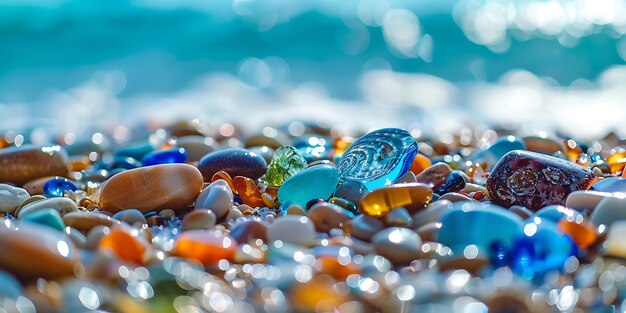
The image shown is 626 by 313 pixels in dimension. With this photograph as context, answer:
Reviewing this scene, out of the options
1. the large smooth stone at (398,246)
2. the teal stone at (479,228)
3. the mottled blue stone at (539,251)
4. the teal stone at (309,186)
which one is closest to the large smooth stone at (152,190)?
the teal stone at (309,186)

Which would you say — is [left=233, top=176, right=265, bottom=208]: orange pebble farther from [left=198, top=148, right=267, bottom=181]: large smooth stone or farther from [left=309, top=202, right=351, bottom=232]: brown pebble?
[left=309, top=202, right=351, bottom=232]: brown pebble

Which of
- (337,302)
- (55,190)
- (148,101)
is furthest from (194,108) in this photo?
(337,302)

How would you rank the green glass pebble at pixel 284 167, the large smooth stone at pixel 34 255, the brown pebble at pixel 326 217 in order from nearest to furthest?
the large smooth stone at pixel 34 255, the brown pebble at pixel 326 217, the green glass pebble at pixel 284 167

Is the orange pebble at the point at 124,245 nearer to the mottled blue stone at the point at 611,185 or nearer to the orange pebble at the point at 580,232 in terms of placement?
the orange pebble at the point at 580,232

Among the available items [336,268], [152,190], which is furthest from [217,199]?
[336,268]

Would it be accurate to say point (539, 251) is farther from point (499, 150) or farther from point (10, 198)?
point (10, 198)

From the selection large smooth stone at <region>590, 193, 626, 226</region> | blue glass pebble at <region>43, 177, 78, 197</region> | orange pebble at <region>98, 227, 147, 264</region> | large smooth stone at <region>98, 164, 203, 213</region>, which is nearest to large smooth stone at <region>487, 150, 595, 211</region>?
large smooth stone at <region>590, 193, 626, 226</region>

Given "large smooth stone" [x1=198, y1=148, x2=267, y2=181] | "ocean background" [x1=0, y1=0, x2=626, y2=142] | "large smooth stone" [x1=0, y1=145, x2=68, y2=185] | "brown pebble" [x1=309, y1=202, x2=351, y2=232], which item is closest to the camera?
"brown pebble" [x1=309, y1=202, x2=351, y2=232]
